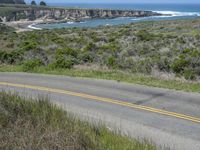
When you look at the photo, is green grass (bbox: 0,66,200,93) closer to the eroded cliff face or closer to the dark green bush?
the dark green bush

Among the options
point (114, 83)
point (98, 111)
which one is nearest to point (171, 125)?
point (98, 111)

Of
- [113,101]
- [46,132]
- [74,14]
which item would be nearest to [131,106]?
[113,101]

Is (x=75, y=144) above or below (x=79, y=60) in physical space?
above

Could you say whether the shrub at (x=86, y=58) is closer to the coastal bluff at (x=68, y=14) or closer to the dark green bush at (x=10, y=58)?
the dark green bush at (x=10, y=58)

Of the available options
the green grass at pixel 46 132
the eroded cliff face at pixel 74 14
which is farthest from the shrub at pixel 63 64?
the eroded cliff face at pixel 74 14

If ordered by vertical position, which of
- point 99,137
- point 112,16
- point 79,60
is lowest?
point 112,16

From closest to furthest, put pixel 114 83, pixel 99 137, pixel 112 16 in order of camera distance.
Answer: pixel 99 137, pixel 114 83, pixel 112 16

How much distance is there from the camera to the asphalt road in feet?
30.2

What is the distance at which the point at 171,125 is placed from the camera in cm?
995

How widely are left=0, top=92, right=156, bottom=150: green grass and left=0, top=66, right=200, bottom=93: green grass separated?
7714mm

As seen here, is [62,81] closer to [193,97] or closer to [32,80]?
[32,80]

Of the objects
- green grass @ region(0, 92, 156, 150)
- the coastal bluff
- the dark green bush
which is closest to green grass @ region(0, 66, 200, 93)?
the dark green bush

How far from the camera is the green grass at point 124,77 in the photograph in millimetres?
14711

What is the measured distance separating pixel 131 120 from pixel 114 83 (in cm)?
558
